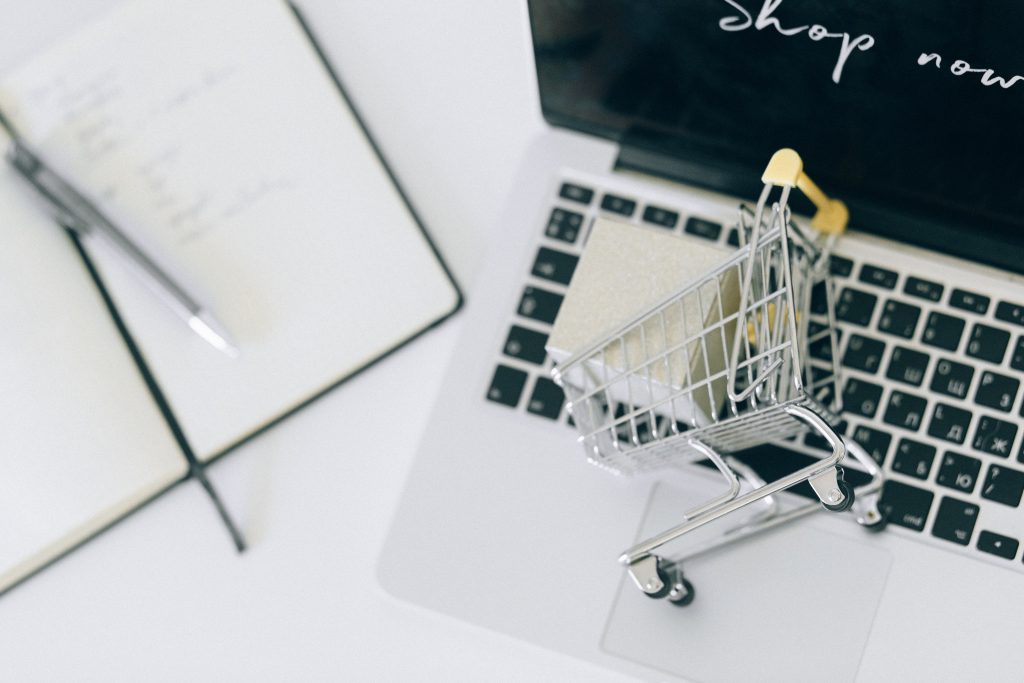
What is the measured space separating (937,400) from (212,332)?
490 millimetres

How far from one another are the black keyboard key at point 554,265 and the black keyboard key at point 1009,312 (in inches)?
10.5

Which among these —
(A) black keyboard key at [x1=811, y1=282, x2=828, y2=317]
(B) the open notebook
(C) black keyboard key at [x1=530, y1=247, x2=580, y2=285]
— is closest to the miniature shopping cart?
(A) black keyboard key at [x1=811, y1=282, x2=828, y2=317]

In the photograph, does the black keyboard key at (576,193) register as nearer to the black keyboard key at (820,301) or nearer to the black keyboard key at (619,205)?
the black keyboard key at (619,205)

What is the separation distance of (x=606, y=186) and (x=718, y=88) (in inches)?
4.4

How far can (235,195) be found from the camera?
2.44 ft

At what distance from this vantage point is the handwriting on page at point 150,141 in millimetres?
747

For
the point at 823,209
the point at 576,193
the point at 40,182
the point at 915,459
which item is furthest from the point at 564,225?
the point at 40,182

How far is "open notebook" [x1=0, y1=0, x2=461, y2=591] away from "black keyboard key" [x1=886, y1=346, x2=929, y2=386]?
306 mm

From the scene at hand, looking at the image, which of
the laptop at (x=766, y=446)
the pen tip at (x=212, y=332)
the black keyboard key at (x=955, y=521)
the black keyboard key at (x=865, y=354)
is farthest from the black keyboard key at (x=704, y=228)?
the pen tip at (x=212, y=332)

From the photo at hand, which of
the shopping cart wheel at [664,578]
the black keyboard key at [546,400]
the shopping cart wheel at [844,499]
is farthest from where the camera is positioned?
the black keyboard key at [546,400]

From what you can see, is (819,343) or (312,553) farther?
(312,553)

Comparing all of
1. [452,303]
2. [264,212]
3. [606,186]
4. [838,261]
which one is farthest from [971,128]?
[264,212]

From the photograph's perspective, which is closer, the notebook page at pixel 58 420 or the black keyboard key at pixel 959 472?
the black keyboard key at pixel 959 472

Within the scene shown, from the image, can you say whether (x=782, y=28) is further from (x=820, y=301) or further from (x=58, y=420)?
(x=58, y=420)
